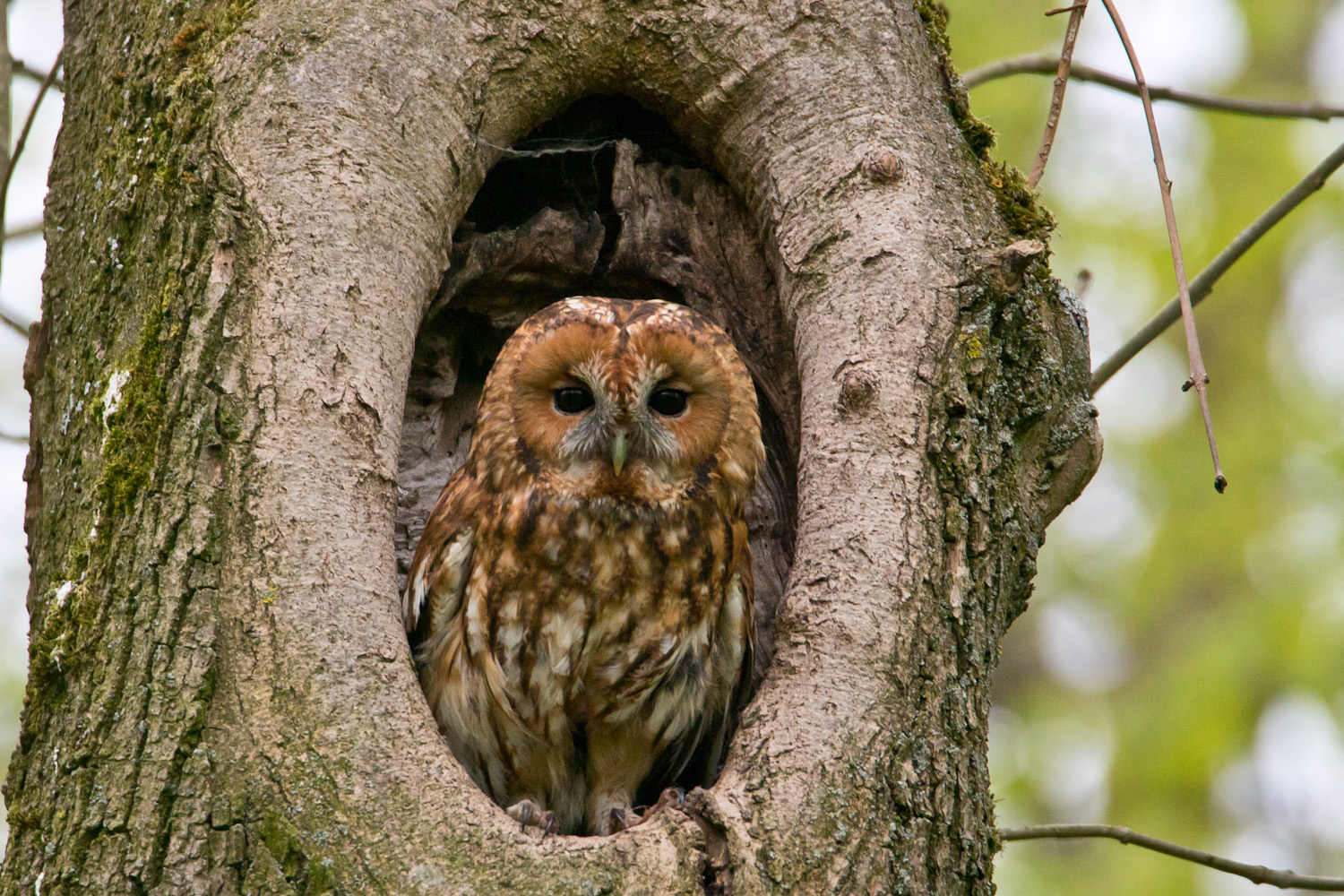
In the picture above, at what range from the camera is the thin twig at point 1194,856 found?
239cm

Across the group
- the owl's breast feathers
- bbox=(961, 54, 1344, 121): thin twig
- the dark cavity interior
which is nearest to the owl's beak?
the owl's breast feathers

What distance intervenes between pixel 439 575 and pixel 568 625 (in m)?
0.30

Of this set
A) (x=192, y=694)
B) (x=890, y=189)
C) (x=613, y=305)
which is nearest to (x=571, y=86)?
(x=613, y=305)

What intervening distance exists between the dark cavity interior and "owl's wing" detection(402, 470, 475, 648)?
13.2 inches

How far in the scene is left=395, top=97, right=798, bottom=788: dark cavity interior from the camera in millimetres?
2898

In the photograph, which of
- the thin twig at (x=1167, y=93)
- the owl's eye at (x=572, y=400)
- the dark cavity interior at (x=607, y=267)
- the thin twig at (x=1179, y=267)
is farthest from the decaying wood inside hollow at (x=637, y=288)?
the thin twig at (x=1179, y=267)

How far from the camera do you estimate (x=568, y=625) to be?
8.32ft

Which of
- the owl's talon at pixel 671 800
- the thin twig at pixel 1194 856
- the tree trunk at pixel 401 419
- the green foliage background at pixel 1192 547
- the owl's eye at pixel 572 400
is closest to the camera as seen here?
the tree trunk at pixel 401 419

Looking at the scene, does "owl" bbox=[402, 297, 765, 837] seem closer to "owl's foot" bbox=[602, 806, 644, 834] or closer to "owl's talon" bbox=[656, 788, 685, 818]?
"owl's foot" bbox=[602, 806, 644, 834]

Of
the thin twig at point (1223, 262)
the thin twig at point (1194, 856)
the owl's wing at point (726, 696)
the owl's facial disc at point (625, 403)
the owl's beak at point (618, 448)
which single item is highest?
the thin twig at point (1223, 262)

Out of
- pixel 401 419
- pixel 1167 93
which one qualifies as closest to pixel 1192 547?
pixel 1167 93

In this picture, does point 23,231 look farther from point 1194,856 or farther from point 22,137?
point 1194,856

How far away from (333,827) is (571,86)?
5.68ft

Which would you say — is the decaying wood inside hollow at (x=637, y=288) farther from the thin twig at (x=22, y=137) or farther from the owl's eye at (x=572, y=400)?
the thin twig at (x=22, y=137)
